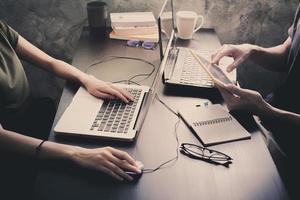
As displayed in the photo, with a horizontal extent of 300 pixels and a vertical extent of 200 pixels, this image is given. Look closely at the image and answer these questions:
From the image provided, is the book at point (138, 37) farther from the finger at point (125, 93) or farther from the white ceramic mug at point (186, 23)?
the finger at point (125, 93)

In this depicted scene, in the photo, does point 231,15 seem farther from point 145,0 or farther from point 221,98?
point 221,98

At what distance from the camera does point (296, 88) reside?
1.29 metres

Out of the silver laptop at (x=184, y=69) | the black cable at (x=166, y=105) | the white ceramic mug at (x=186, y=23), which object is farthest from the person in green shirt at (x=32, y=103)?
the white ceramic mug at (x=186, y=23)

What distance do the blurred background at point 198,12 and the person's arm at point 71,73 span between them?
0.51 metres

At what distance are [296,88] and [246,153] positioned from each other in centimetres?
48

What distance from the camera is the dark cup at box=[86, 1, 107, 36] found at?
1.66 meters

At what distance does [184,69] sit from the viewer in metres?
1.33

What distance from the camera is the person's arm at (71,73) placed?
1.16 meters

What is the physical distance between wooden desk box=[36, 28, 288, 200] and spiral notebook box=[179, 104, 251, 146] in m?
0.02

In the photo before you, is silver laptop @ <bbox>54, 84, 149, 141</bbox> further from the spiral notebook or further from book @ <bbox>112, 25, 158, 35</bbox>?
book @ <bbox>112, 25, 158, 35</bbox>

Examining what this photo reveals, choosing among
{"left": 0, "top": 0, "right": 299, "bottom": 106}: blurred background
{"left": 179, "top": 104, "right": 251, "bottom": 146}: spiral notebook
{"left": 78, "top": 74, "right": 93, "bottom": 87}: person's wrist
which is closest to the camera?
{"left": 179, "top": 104, "right": 251, "bottom": 146}: spiral notebook

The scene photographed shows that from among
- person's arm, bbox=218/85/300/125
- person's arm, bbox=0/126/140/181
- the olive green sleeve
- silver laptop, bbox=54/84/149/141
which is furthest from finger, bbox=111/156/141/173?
the olive green sleeve

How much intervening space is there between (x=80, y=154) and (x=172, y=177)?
26cm

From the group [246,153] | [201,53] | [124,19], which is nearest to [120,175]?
[246,153]
